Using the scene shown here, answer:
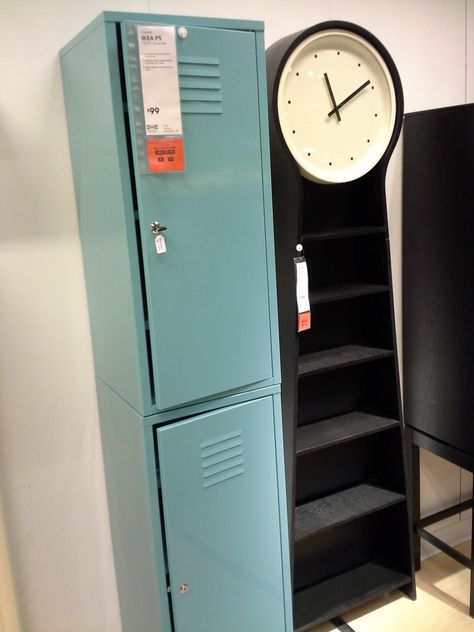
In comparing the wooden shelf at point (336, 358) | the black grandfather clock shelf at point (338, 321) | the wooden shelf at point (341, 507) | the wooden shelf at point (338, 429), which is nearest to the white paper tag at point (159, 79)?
the black grandfather clock shelf at point (338, 321)

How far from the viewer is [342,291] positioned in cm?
189

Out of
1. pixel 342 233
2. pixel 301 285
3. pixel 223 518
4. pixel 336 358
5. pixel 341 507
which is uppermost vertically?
pixel 342 233

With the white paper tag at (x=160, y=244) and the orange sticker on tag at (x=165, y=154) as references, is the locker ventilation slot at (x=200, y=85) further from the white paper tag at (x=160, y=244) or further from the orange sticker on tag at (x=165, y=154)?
the white paper tag at (x=160, y=244)

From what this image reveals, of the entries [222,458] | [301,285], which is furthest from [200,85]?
[222,458]

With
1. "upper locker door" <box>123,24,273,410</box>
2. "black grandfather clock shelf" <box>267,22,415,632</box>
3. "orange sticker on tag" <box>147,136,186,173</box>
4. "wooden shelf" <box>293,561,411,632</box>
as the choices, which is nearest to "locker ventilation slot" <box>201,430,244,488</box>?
"upper locker door" <box>123,24,273,410</box>

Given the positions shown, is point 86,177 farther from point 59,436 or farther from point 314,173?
point 59,436

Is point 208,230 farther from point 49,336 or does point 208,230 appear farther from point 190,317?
point 49,336

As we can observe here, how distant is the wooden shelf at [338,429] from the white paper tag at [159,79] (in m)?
1.05

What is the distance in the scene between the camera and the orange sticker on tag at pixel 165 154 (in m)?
1.31

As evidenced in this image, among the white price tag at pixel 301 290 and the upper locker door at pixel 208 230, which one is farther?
the white price tag at pixel 301 290

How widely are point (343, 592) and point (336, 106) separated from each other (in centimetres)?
164

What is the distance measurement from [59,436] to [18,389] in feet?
0.62

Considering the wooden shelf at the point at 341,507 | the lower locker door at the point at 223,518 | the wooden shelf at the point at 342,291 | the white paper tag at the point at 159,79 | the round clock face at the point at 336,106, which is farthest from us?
the wooden shelf at the point at 341,507

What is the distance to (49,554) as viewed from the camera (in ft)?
5.86
